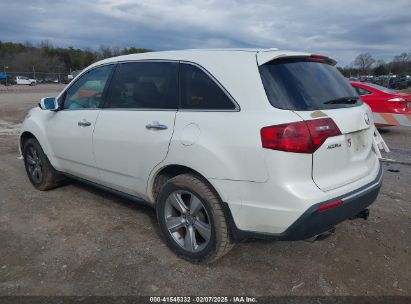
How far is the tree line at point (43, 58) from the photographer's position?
71.5 meters

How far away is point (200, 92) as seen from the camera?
3244 mm

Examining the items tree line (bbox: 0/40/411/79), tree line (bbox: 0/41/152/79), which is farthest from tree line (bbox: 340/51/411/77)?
tree line (bbox: 0/41/152/79)

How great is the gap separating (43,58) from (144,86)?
9405 cm

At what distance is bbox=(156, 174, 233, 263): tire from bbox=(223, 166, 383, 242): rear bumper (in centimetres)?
12

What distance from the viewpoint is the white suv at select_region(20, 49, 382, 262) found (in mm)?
2748

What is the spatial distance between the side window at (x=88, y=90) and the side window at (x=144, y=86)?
0.62 ft

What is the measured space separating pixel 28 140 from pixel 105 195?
1.38 meters

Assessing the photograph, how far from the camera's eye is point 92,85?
14.6ft

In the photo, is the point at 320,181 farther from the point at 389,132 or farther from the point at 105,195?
the point at 389,132

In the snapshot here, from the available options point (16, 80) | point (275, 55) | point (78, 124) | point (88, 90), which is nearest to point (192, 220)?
point (275, 55)

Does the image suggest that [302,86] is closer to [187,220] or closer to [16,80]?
[187,220]

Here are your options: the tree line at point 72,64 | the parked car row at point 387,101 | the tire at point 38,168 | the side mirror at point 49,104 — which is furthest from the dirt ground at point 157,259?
the tree line at point 72,64

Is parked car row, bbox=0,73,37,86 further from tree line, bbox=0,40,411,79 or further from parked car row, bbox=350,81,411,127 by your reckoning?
parked car row, bbox=350,81,411,127

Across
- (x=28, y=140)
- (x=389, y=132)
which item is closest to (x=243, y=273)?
(x=28, y=140)
